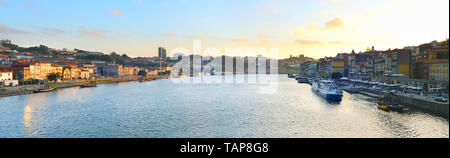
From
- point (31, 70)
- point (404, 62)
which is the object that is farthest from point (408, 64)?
point (31, 70)

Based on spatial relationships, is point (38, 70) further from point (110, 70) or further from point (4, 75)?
point (110, 70)

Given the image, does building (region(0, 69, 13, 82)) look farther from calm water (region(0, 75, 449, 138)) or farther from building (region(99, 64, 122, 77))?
building (region(99, 64, 122, 77))

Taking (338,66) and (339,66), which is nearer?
(339,66)

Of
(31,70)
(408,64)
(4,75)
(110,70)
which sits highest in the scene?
(408,64)

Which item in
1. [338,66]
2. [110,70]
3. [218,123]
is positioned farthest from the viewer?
[110,70]

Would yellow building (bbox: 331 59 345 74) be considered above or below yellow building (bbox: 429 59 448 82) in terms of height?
above

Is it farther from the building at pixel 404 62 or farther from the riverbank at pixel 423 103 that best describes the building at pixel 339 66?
the riverbank at pixel 423 103

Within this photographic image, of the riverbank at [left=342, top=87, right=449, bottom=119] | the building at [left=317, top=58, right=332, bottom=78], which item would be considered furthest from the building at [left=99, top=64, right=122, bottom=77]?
the riverbank at [left=342, top=87, right=449, bottom=119]

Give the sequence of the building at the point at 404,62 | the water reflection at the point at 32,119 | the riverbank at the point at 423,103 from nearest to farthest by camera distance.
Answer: the water reflection at the point at 32,119
the riverbank at the point at 423,103
the building at the point at 404,62

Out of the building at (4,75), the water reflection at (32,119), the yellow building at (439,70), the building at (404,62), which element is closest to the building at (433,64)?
the yellow building at (439,70)

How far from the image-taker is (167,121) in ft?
35.7

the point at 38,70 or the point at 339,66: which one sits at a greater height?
the point at 339,66

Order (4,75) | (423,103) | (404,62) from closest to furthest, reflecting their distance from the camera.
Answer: (423,103) → (404,62) → (4,75)

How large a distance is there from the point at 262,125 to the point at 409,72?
17459 mm
